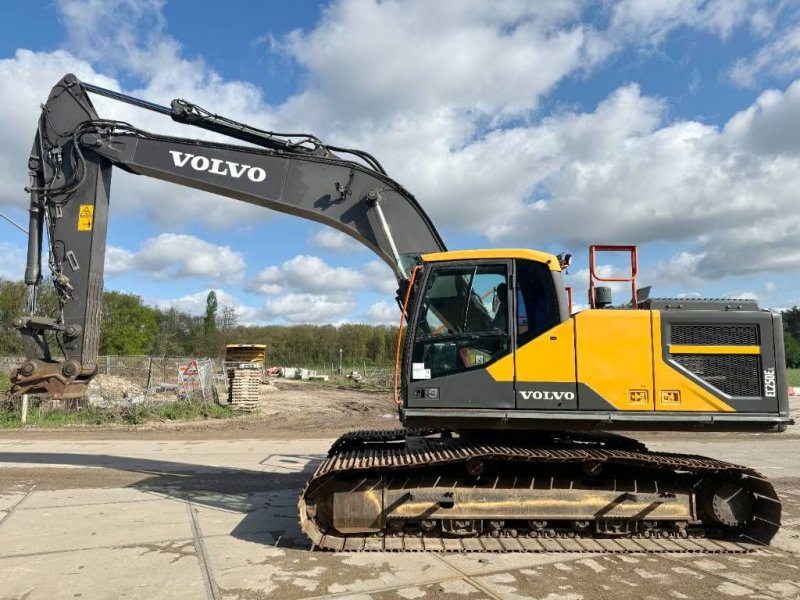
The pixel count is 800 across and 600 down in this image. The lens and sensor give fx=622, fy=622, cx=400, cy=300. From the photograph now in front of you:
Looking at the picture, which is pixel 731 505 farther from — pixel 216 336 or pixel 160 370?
pixel 216 336

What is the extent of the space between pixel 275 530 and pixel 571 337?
3.58 meters

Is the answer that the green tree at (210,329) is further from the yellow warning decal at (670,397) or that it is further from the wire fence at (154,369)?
the yellow warning decal at (670,397)

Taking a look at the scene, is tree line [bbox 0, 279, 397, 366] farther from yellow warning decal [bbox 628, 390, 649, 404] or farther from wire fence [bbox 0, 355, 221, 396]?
yellow warning decal [bbox 628, 390, 649, 404]

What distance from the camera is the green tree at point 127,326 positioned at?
6378 centimetres

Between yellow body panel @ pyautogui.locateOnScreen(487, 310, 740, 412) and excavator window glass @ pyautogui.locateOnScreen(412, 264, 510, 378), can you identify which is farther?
excavator window glass @ pyautogui.locateOnScreen(412, 264, 510, 378)

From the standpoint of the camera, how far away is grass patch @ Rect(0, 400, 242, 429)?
17.3 m

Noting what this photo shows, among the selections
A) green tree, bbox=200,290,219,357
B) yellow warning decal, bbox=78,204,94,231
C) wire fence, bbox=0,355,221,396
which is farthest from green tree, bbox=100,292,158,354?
yellow warning decal, bbox=78,204,94,231

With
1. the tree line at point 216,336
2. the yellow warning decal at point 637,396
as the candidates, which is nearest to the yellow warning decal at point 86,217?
the yellow warning decal at point 637,396

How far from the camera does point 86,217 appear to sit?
28.4ft

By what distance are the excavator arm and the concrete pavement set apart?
6.20 ft

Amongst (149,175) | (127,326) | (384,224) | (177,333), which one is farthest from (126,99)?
(177,333)

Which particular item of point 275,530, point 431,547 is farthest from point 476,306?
point 275,530

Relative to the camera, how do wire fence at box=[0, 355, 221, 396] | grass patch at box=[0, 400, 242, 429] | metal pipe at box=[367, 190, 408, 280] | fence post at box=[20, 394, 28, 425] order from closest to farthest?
metal pipe at box=[367, 190, 408, 280] < fence post at box=[20, 394, 28, 425] < grass patch at box=[0, 400, 242, 429] < wire fence at box=[0, 355, 221, 396]

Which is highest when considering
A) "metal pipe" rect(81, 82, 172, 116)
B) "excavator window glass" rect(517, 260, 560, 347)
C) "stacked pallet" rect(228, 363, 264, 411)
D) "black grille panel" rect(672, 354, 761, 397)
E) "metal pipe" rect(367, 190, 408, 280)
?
"metal pipe" rect(81, 82, 172, 116)
